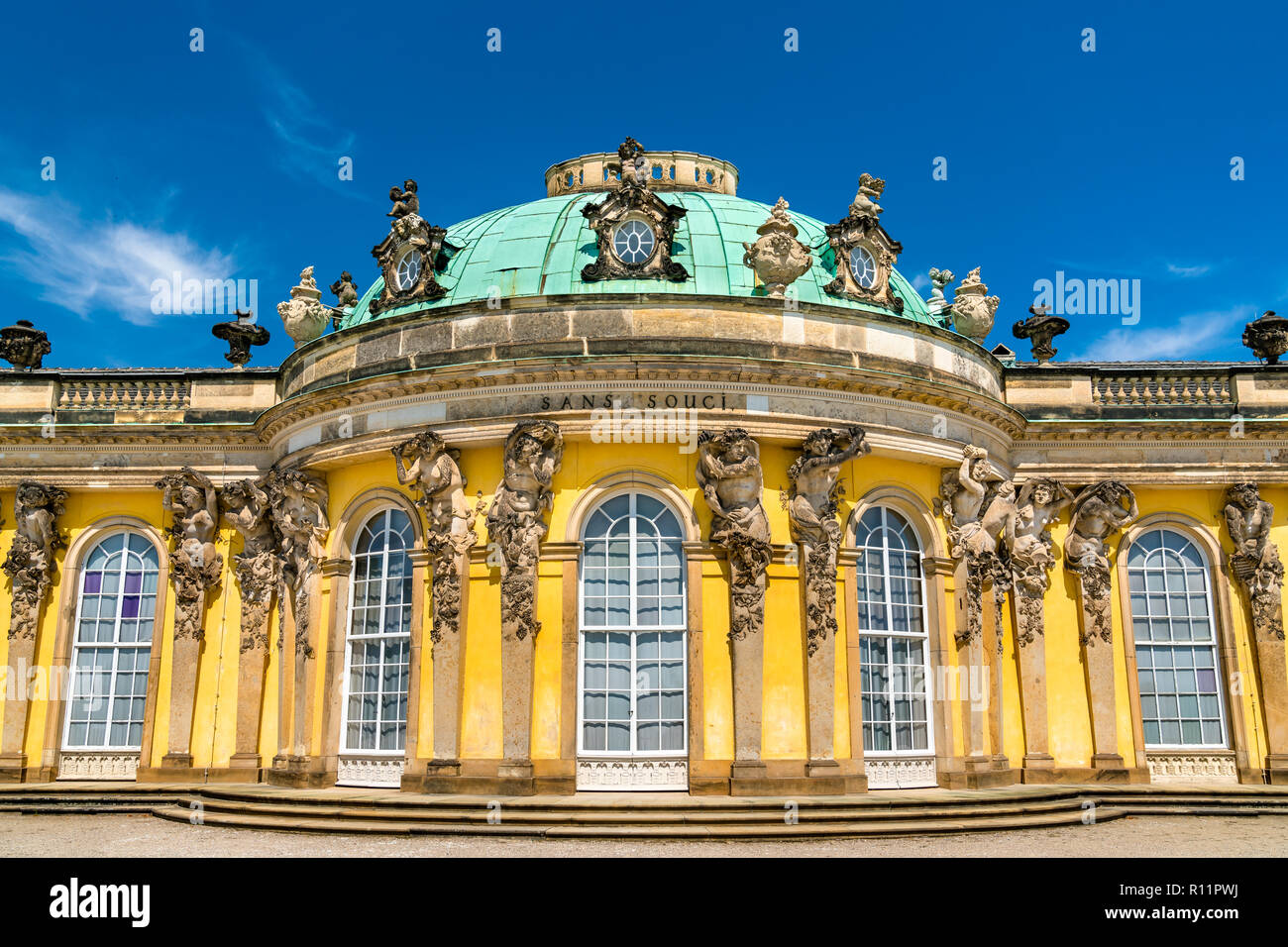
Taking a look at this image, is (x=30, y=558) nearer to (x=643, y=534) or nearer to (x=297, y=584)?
(x=297, y=584)

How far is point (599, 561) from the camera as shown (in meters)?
17.5

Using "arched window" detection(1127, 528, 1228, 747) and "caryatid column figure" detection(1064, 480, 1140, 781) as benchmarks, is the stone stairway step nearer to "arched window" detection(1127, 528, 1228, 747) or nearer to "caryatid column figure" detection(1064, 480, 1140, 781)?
→ "caryatid column figure" detection(1064, 480, 1140, 781)

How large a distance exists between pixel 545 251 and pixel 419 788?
9169 millimetres

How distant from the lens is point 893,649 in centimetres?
1830

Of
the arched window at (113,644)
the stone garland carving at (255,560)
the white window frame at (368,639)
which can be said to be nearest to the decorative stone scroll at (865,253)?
the white window frame at (368,639)

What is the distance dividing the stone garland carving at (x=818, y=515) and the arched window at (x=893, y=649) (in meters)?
1.05

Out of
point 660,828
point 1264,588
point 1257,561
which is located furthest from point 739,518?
point 1264,588

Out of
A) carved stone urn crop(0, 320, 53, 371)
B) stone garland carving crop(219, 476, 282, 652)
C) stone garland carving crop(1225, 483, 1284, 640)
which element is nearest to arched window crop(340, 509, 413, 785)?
stone garland carving crop(219, 476, 282, 652)

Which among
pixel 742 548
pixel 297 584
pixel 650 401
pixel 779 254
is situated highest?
pixel 779 254

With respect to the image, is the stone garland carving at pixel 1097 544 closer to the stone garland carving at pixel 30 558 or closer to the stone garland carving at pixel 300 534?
the stone garland carving at pixel 300 534

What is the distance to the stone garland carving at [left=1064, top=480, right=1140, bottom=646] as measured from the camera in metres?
20.7

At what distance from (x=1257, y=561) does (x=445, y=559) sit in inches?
573

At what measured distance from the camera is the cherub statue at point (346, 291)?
925 inches

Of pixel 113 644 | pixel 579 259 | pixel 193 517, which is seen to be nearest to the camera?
pixel 579 259
